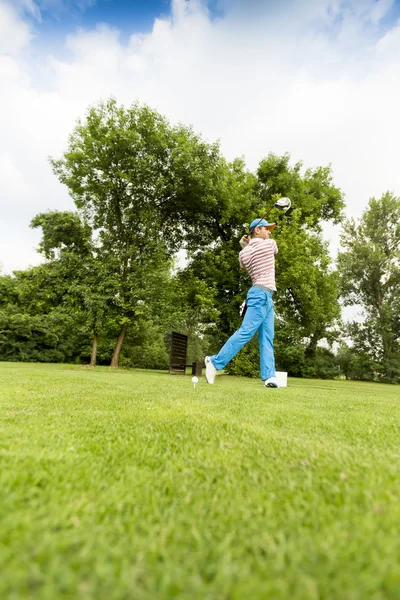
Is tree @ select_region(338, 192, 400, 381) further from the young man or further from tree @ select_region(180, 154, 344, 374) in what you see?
the young man

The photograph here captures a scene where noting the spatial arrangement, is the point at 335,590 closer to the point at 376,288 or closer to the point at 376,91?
the point at 376,91

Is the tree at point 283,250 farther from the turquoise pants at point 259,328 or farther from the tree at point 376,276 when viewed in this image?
the tree at point 376,276

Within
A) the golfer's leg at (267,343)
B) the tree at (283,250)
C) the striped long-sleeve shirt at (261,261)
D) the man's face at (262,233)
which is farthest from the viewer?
the tree at (283,250)

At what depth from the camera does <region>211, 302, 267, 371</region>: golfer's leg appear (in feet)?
17.2

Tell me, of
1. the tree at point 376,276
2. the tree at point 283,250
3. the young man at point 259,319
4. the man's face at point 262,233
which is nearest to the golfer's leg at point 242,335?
the young man at point 259,319

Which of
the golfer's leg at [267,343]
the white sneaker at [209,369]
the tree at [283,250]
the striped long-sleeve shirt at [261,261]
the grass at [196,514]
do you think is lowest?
the grass at [196,514]

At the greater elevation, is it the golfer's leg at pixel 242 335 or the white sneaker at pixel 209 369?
the golfer's leg at pixel 242 335

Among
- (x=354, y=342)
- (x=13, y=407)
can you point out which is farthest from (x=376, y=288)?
(x=13, y=407)

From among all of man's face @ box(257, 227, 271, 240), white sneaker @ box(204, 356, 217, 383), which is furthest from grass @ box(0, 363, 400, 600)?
man's face @ box(257, 227, 271, 240)

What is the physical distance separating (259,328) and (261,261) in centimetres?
130

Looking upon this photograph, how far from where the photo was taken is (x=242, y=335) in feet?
17.6

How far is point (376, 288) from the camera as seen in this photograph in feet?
89.0

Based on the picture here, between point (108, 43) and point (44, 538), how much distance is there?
52.5 feet

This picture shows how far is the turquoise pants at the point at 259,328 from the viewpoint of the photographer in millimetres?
5355
